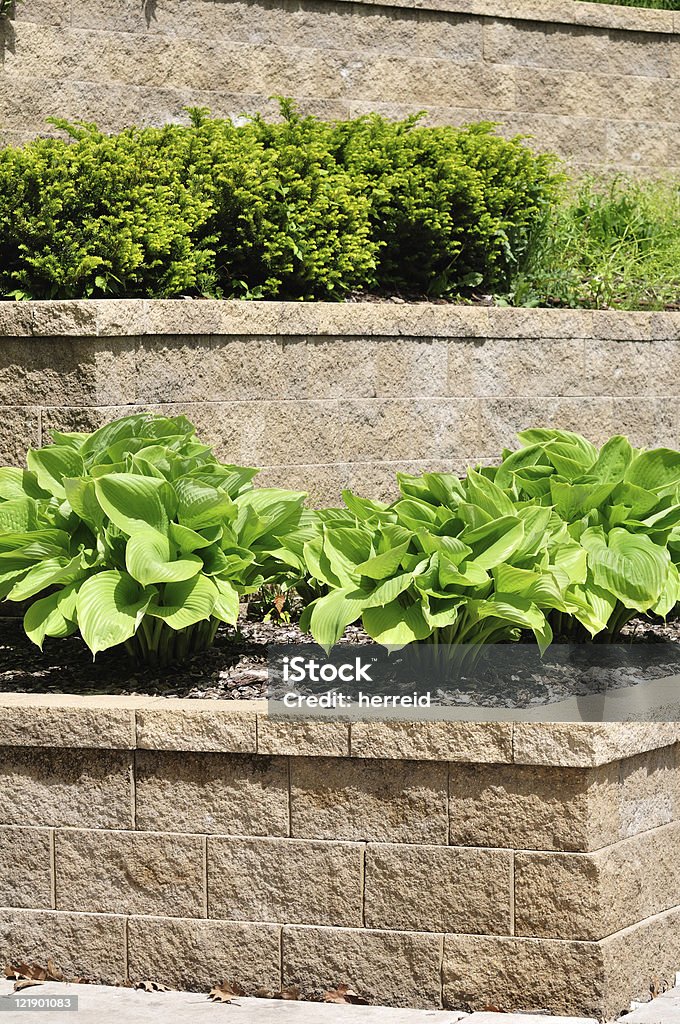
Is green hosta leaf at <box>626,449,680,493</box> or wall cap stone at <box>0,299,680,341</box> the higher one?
wall cap stone at <box>0,299,680,341</box>

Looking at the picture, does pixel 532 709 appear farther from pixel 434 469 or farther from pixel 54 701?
pixel 434 469

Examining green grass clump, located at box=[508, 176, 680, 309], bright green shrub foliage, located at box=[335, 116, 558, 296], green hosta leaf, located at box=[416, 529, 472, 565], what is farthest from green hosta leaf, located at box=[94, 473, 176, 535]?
green grass clump, located at box=[508, 176, 680, 309]

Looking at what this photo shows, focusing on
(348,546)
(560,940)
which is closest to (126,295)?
(348,546)

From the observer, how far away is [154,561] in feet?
12.0

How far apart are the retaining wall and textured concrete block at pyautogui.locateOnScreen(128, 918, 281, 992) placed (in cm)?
220

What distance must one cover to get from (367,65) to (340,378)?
3.17 meters

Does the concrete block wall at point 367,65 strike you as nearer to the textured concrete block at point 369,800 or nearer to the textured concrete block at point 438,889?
the textured concrete block at point 369,800

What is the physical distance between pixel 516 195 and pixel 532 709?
402 cm

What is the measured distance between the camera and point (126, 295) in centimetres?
544

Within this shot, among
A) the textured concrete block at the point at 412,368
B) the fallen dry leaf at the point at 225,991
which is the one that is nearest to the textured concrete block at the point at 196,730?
the fallen dry leaf at the point at 225,991

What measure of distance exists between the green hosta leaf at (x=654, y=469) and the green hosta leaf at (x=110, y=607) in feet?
5.81

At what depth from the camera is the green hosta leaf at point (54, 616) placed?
147 inches

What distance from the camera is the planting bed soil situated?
3754mm

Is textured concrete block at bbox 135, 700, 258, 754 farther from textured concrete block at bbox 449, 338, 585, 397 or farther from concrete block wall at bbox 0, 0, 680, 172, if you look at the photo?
concrete block wall at bbox 0, 0, 680, 172
